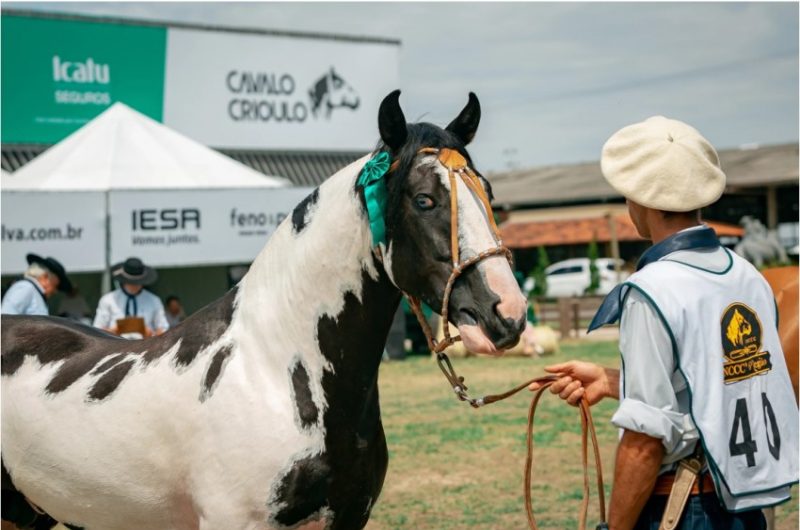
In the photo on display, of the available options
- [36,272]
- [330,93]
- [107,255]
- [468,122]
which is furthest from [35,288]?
[330,93]

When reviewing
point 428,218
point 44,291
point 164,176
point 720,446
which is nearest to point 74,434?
point 428,218

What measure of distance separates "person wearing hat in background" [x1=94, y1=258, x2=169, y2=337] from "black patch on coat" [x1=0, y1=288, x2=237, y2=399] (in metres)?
5.67

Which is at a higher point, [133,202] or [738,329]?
[133,202]

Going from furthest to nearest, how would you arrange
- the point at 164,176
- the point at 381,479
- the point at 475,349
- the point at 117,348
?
1. the point at 164,176
2. the point at 117,348
3. the point at 381,479
4. the point at 475,349

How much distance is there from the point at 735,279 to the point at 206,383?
1.63 m

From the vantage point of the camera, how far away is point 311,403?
3.06 metres

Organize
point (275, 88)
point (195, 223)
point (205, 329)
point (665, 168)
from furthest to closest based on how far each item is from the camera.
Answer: point (275, 88), point (195, 223), point (205, 329), point (665, 168)

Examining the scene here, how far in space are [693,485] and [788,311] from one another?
322 centimetres

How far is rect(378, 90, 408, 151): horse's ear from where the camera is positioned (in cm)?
299

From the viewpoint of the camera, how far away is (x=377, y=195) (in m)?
3.04

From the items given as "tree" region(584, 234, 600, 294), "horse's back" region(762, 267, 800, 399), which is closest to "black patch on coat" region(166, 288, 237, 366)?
"horse's back" region(762, 267, 800, 399)

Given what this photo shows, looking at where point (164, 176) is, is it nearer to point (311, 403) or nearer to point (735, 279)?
point (311, 403)

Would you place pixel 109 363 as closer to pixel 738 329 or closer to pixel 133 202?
pixel 738 329

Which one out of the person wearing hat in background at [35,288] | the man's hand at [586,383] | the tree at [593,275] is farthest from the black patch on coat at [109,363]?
the tree at [593,275]
